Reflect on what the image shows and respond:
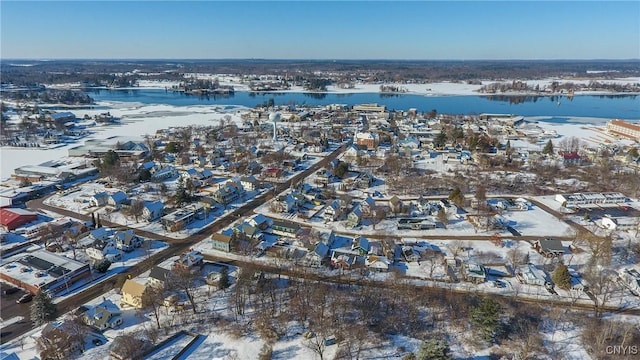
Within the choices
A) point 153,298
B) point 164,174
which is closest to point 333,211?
point 153,298

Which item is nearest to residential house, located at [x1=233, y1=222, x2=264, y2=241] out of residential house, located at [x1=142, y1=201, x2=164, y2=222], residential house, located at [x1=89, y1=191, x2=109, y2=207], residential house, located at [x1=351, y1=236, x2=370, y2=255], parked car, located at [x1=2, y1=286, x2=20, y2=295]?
residential house, located at [x1=351, y1=236, x2=370, y2=255]

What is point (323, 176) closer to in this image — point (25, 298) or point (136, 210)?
point (136, 210)

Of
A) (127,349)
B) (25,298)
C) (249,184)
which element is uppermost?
(249,184)

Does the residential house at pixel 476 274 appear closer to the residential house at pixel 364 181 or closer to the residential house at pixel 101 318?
the residential house at pixel 364 181

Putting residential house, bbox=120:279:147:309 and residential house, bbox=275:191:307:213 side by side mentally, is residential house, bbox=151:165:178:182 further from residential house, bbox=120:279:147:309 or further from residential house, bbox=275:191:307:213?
→ residential house, bbox=120:279:147:309

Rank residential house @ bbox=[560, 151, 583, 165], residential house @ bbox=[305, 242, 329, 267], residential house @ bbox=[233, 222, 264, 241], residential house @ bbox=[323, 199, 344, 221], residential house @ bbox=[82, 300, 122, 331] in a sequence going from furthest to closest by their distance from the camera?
residential house @ bbox=[560, 151, 583, 165] → residential house @ bbox=[323, 199, 344, 221] → residential house @ bbox=[233, 222, 264, 241] → residential house @ bbox=[305, 242, 329, 267] → residential house @ bbox=[82, 300, 122, 331]

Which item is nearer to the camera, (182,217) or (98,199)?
(182,217)

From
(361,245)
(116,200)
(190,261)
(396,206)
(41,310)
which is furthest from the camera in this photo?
(116,200)
